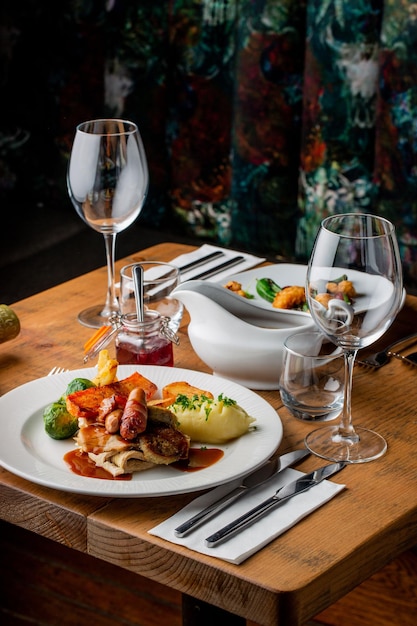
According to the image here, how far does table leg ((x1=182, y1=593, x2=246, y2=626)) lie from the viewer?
115cm

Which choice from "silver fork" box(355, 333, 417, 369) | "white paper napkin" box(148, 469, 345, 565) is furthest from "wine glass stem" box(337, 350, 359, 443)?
"silver fork" box(355, 333, 417, 369)

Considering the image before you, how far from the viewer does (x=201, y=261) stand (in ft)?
5.58

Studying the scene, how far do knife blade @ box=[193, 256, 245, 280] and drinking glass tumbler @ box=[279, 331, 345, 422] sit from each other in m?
0.46

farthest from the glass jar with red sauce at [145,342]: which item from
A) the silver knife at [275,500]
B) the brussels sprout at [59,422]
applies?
the silver knife at [275,500]

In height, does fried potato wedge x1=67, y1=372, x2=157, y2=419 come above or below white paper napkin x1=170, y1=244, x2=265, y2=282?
above

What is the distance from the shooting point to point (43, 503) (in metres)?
1.01

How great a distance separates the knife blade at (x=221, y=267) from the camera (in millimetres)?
1633

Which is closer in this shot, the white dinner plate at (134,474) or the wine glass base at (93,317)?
the white dinner plate at (134,474)

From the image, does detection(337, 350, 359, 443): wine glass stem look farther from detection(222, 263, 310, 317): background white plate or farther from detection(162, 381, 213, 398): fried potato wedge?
detection(222, 263, 310, 317): background white plate

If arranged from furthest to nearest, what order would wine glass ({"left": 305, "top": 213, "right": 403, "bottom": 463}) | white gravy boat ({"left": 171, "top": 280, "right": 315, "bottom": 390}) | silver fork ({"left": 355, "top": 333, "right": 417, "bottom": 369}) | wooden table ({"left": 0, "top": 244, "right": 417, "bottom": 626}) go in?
silver fork ({"left": 355, "top": 333, "right": 417, "bottom": 369}) → white gravy boat ({"left": 171, "top": 280, "right": 315, "bottom": 390}) → wine glass ({"left": 305, "top": 213, "right": 403, "bottom": 463}) → wooden table ({"left": 0, "top": 244, "right": 417, "bottom": 626})

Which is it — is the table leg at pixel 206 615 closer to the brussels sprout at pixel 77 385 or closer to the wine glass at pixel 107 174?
the brussels sprout at pixel 77 385

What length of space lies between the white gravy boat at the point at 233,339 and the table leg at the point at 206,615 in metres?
0.28

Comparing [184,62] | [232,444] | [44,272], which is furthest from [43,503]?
[184,62]

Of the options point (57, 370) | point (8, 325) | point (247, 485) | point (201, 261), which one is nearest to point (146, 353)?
point (57, 370)
